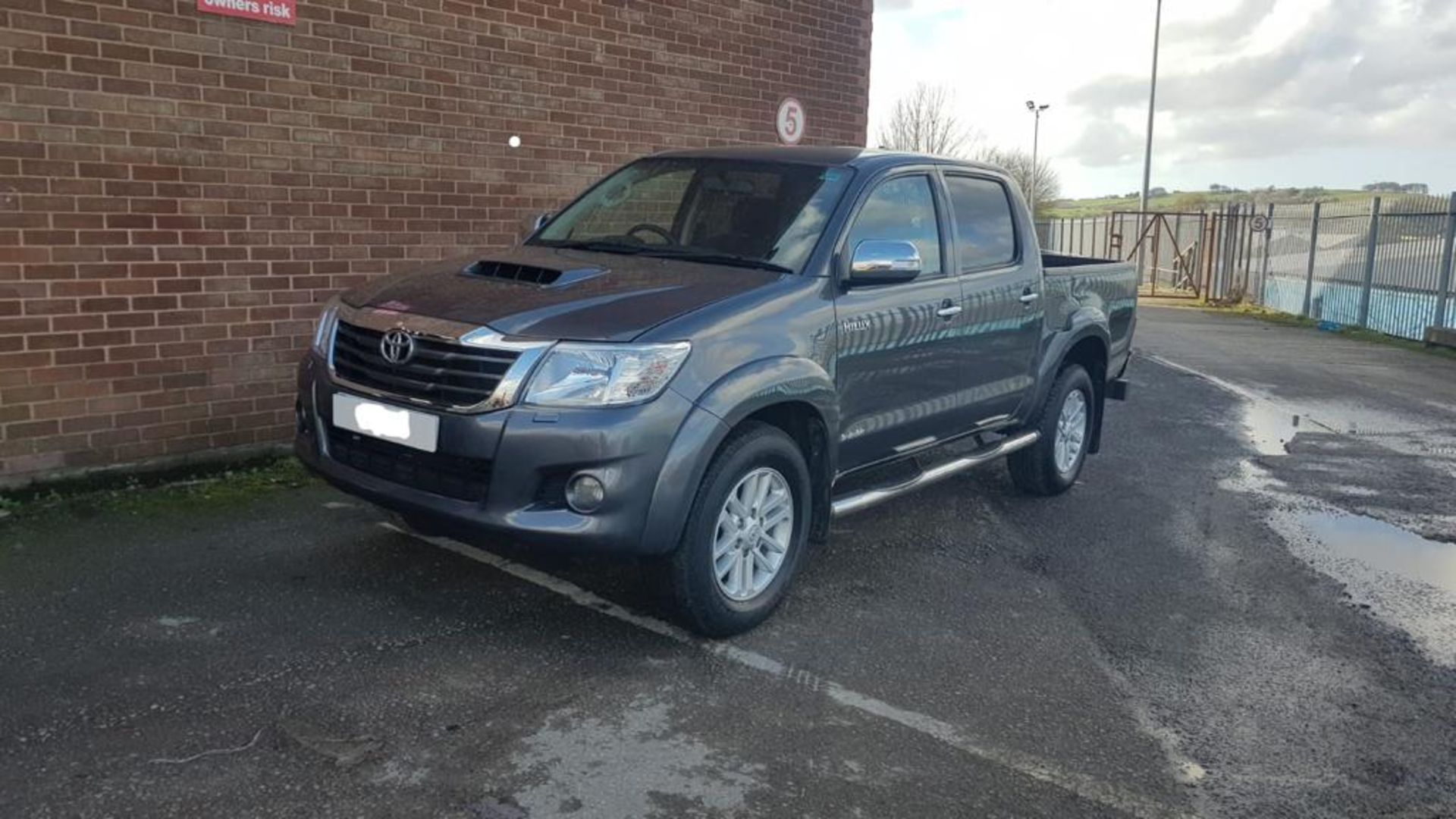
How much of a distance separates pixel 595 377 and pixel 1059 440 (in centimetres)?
373

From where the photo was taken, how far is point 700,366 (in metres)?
3.96

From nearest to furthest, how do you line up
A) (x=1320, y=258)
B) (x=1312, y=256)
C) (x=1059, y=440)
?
(x=1059, y=440) → (x=1320, y=258) → (x=1312, y=256)

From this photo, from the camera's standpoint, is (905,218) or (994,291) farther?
(994,291)

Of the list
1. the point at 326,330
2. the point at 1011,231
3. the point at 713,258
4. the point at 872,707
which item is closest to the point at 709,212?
the point at 713,258

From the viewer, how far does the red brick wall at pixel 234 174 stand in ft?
18.5

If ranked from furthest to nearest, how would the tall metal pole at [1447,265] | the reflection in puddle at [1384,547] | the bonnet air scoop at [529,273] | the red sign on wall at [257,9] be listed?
the tall metal pole at [1447,265]
the red sign on wall at [257,9]
the reflection in puddle at [1384,547]
the bonnet air scoop at [529,273]

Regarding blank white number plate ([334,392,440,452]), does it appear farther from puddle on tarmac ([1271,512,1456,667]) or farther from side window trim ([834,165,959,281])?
puddle on tarmac ([1271,512,1456,667])

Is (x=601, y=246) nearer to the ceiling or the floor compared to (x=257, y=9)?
nearer to the floor

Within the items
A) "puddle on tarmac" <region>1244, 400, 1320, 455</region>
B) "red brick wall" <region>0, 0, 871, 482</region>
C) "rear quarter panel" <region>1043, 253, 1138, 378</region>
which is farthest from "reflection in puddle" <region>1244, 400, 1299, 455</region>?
"red brick wall" <region>0, 0, 871, 482</region>

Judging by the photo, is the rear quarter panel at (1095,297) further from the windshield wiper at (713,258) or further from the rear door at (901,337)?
the windshield wiper at (713,258)

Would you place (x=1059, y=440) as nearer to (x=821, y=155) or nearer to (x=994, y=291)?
(x=994, y=291)

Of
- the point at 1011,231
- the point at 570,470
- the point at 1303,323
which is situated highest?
the point at 1011,231

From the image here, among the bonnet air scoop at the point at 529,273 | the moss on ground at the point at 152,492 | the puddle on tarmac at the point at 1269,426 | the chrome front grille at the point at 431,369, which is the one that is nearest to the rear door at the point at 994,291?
the bonnet air scoop at the point at 529,273

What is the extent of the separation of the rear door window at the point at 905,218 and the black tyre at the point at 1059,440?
5.05 ft
